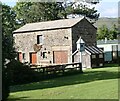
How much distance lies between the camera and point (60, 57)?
41.1 m

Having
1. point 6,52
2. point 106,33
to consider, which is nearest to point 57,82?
point 6,52

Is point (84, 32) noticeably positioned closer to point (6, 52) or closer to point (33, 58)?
point (33, 58)

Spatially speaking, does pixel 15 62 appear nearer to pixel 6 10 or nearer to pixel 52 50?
pixel 52 50

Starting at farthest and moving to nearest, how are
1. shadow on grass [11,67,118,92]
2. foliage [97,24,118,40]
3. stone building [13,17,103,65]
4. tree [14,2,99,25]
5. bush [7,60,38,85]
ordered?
foliage [97,24,118,40], tree [14,2,99,25], stone building [13,17,103,65], bush [7,60,38,85], shadow on grass [11,67,118,92]

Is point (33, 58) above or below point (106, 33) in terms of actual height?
below

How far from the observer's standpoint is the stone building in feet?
130

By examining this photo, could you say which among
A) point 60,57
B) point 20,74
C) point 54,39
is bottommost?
point 20,74

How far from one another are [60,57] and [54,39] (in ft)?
7.67

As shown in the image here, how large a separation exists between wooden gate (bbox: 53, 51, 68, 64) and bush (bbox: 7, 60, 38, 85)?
51.7ft

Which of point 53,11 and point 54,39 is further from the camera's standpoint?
point 53,11

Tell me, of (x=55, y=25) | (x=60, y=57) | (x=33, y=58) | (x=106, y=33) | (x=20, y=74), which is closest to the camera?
(x=20, y=74)

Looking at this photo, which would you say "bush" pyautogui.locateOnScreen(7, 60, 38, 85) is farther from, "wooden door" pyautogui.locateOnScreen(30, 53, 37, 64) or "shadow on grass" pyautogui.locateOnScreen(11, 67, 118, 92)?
"wooden door" pyautogui.locateOnScreen(30, 53, 37, 64)

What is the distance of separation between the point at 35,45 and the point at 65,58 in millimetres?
5172

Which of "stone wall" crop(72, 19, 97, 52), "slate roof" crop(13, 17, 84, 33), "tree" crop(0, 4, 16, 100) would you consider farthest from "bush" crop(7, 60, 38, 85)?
"slate roof" crop(13, 17, 84, 33)
